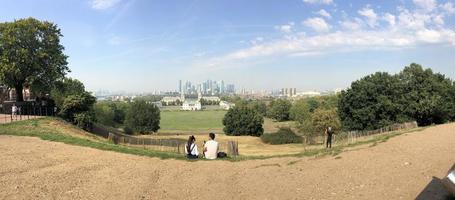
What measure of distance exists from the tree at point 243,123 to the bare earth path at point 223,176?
6713cm

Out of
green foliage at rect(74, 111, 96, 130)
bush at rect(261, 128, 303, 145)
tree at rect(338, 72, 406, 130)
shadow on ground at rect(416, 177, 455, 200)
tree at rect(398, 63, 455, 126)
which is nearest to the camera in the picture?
shadow on ground at rect(416, 177, 455, 200)

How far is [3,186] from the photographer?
Result: 42.1 ft

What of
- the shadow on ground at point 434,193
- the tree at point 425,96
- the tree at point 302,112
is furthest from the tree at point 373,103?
the shadow on ground at point 434,193

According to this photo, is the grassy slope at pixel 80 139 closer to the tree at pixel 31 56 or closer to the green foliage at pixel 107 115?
the tree at pixel 31 56

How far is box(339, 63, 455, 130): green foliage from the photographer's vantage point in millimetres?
60469

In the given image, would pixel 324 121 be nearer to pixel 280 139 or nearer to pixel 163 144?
pixel 280 139

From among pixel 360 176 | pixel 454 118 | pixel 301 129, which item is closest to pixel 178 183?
pixel 360 176

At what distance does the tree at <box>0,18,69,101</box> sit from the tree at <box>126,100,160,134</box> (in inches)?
1759

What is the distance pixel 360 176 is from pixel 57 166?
38.1ft

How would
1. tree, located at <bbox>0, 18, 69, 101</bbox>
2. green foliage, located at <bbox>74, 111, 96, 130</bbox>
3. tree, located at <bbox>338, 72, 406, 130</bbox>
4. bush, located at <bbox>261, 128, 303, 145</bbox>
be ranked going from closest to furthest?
tree, located at <bbox>0, 18, 69, 101</bbox>, green foliage, located at <bbox>74, 111, 96, 130</bbox>, tree, located at <bbox>338, 72, 406, 130</bbox>, bush, located at <bbox>261, 128, 303, 145</bbox>

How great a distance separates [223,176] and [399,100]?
5432 cm

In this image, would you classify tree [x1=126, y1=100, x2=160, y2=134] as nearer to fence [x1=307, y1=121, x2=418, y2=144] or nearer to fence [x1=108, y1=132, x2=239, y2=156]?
fence [x1=307, y1=121, x2=418, y2=144]

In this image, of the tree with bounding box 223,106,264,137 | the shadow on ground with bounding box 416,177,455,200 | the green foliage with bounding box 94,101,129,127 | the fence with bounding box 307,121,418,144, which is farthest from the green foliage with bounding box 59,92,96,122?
the shadow on ground with bounding box 416,177,455,200

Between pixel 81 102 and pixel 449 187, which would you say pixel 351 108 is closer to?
pixel 81 102
